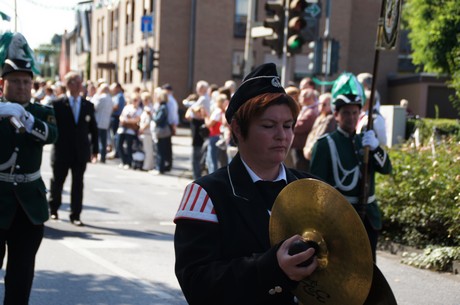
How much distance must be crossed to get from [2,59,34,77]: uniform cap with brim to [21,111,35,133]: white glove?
0.29 meters

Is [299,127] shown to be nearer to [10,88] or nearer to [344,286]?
[10,88]

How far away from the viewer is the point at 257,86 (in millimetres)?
2680

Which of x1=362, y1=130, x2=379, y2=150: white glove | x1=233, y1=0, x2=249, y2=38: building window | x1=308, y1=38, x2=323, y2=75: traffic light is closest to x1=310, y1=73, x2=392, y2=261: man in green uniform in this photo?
x1=362, y1=130, x2=379, y2=150: white glove

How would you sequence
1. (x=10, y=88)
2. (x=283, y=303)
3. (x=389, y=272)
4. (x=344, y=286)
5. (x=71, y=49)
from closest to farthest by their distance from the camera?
(x=344, y=286) < (x=283, y=303) < (x=10, y=88) < (x=389, y=272) < (x=71, y=49)

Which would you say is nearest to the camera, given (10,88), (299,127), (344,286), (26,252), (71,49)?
(344,286)

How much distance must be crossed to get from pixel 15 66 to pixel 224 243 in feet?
10.3

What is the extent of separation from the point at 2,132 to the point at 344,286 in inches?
144

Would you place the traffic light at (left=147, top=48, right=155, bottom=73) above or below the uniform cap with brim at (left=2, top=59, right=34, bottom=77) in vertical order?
below

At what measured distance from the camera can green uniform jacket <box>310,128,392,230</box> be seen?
19.0 feet

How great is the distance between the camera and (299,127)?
1123 cm

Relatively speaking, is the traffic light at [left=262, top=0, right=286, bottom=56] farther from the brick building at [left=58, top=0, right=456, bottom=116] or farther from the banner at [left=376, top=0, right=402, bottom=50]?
the brick building at [left=58, top=0, right=456, bottom=116]

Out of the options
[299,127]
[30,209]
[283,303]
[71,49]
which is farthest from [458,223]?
[71,49]

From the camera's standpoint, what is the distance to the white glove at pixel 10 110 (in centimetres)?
514

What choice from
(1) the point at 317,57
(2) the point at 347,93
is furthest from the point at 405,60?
(2) the point at 347,93
